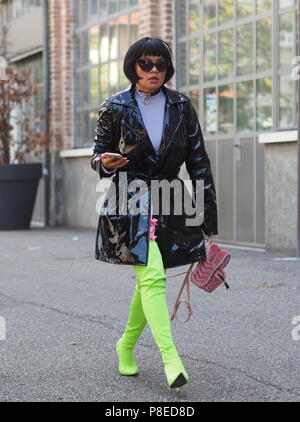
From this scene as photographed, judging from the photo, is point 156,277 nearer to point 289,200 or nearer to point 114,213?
point 114,213

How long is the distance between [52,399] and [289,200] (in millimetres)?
6627

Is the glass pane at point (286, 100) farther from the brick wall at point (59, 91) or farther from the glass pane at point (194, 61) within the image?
the brick wall at point (59, 91)

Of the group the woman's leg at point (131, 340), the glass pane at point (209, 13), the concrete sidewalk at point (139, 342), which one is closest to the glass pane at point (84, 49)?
the glass pane at point (209, 13)

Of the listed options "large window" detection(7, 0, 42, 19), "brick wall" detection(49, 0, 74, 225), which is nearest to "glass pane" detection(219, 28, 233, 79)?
"brick wall" detection(49, 0, 74, 225)

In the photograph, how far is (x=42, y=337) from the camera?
18.9 ft

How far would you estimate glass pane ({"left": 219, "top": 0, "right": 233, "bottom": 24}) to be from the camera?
453 inches

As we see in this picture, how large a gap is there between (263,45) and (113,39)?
4.23 m

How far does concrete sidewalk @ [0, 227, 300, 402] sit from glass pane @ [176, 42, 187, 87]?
383cm

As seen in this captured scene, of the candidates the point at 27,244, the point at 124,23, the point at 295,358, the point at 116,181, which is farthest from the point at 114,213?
the point at 124,23

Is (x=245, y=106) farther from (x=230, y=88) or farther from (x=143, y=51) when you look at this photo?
(x=143, y=51)

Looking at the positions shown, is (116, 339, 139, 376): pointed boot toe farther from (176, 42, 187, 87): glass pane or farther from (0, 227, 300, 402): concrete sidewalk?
(176, 42, 187, 87): glass pane

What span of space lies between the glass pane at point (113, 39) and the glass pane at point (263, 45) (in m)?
3.94

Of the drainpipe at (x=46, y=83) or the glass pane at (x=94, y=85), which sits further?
the drainpipe at (x=46, y=83)

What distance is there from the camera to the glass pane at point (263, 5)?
10727 millimetres
